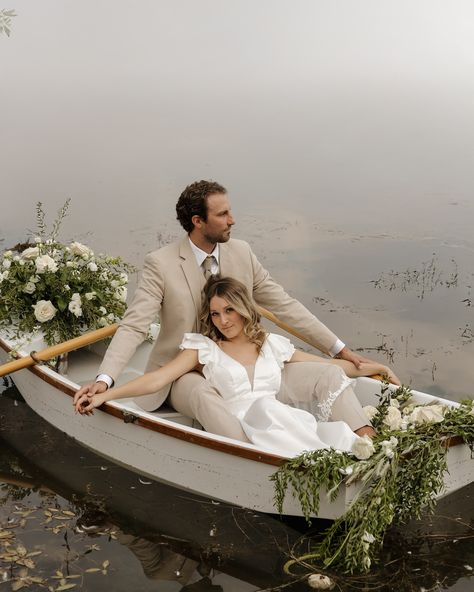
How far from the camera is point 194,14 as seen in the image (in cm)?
6266

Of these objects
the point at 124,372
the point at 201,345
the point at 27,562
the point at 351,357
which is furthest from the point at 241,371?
the point at 124,372

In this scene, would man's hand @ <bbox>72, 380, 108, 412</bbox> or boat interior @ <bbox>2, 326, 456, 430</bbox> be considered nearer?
man's hand @ <bbox>72, 380, 108, 412</bbox>

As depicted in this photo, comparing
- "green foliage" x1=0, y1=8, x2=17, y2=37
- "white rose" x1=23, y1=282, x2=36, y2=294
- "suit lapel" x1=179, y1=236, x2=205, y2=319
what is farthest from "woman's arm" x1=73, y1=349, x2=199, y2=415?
"green foliage" x1=0, y1=8, x2=17, y2=37

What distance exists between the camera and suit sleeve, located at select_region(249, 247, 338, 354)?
19.3 feet

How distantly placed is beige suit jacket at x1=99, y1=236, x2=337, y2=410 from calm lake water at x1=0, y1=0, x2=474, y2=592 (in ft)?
2.99

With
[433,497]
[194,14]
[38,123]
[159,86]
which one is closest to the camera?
[433,497]

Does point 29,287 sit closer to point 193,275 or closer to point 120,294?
point 120,294

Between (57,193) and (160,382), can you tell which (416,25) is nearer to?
(57,193)

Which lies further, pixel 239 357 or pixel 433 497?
pixel 239 357

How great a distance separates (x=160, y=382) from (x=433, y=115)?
24842 mm

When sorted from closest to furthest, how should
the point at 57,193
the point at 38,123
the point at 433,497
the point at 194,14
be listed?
the point at 433,497, the point at 57,193, the point at 38,123, the point at 194,14

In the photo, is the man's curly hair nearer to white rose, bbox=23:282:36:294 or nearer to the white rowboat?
the white rowboat

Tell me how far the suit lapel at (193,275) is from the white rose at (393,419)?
1364 millimetres

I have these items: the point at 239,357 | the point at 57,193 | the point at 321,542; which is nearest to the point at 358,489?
the point at 321,542
